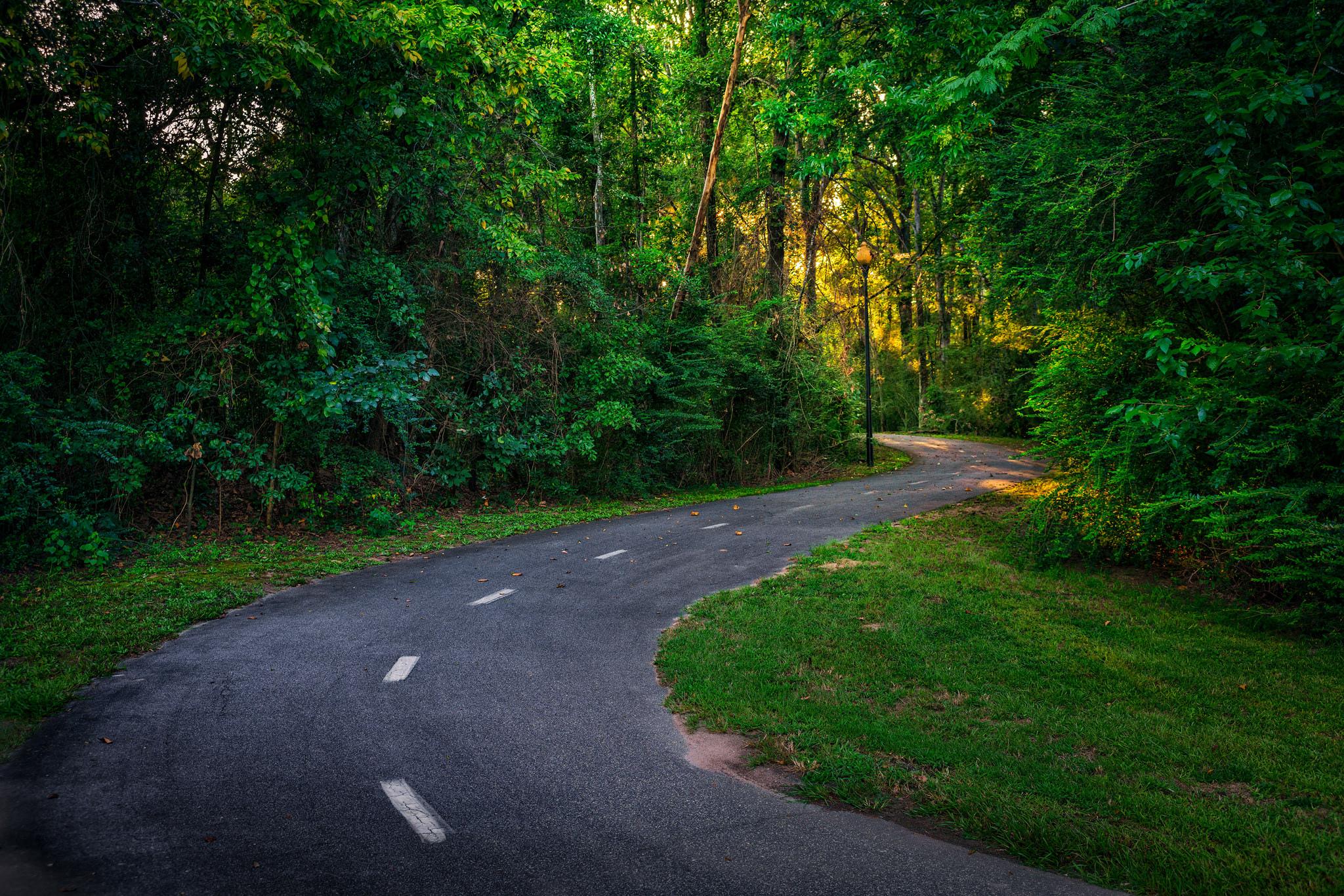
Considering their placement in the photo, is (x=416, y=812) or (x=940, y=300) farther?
(x=940, y=300)

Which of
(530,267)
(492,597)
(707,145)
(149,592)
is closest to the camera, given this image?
(149,592)

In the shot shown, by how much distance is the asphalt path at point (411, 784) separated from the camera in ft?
11.0

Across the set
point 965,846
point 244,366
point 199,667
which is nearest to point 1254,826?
point 965,846

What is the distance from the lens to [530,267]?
14.8m

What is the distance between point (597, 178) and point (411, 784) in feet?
67.6

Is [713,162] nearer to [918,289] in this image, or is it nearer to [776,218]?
[776,218]

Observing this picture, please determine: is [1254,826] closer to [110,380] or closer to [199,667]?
[199,667]

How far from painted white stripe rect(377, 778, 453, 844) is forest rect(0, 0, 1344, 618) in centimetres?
684

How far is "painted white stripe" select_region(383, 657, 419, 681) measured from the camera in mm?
5867

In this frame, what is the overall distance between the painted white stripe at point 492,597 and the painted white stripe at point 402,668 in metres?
1.79

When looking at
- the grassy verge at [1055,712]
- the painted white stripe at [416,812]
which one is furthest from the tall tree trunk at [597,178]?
the painted white stripe at [416,812]

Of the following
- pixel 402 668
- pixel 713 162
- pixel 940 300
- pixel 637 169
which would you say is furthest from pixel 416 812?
pixel 940 300

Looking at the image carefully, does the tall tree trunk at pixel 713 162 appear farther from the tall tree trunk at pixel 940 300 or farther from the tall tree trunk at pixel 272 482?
the tall tree trunk at pixel 940 300

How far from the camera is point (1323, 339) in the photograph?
6324 mm
